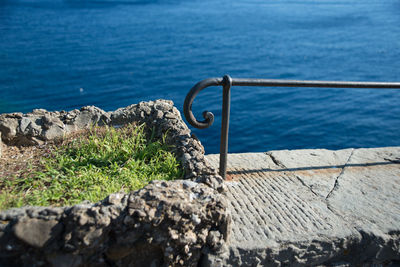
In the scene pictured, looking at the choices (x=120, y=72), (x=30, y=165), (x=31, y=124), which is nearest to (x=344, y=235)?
(x=30, y=165)

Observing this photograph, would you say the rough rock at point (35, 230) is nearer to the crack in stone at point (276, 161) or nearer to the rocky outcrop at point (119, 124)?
the rocky outcrop at point (119, 124)

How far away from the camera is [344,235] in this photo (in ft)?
8.95

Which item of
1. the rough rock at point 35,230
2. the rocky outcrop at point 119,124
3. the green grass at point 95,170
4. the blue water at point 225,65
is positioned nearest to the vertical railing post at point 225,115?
the rocky outcrop at point 119,124

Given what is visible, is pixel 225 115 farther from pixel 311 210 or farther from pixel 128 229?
pixel 128 229

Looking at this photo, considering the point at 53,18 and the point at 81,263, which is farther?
the point at 53,18

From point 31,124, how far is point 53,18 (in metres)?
19.0

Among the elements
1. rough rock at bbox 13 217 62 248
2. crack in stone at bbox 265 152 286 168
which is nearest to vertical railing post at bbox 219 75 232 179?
crack in stone at bbox 265 152 286 168

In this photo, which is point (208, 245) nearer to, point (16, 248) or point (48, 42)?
point (16, 248)

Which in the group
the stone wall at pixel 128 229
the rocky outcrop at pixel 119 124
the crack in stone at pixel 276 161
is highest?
the rocky outcrop at pixel 119 124

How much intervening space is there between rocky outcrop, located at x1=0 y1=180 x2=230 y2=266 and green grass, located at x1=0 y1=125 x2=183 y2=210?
34 cm

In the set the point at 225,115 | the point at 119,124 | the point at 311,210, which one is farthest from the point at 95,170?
the point at 311,210

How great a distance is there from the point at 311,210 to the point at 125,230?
1629 millimetres

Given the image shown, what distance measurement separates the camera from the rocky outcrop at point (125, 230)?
2.12m

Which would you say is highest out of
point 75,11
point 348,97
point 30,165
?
point 75,11
